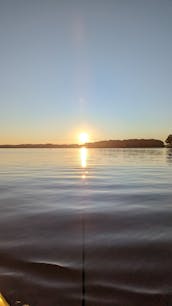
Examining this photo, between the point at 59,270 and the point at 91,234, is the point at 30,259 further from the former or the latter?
the point at 91,234

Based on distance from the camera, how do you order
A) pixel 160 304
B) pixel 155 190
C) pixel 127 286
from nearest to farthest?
1. pixel 160 304
2. pixel 127 286
3. pixel 155 190

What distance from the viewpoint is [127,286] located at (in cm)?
511

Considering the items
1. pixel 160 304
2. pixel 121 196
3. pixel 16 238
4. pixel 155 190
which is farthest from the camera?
pixel 155 190

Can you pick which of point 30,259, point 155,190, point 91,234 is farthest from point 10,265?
point 155,190

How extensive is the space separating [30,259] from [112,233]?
8.07 ft

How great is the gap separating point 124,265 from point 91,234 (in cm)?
219

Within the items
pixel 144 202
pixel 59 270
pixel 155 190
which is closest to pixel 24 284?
pixel 59 270

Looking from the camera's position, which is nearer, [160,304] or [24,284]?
[160,304]

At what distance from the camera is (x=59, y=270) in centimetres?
579

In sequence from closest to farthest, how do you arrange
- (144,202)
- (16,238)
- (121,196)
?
1. (16,238)
2. (144,202)
3. (121,196)

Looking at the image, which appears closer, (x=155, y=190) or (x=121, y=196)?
(x=121, y=196)

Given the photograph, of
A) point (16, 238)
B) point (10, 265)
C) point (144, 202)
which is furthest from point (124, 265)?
point (144, 202)

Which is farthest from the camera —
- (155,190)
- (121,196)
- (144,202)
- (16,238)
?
(155,190)

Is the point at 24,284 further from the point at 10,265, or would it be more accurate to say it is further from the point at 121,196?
the point at 121,196
